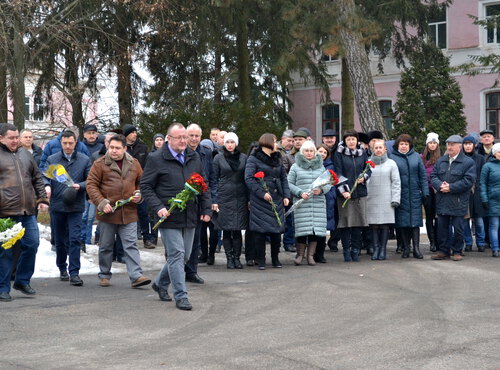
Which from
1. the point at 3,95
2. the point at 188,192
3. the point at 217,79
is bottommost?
the point at 188,192

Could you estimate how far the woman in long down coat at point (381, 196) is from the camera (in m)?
14.3

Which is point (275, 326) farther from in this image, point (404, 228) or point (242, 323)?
point (404, 228)

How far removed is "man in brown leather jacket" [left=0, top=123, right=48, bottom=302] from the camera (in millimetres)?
10430

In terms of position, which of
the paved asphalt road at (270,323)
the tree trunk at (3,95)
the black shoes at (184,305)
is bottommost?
the paved asphalt road at (270,323)

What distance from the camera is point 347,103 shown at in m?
34.4

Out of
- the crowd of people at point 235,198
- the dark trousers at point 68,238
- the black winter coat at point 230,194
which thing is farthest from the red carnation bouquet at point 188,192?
the black winter coat at point 230,194

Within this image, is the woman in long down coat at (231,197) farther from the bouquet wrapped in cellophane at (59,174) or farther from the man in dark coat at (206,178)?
the bouquet wrapped in cellophane at (59,174)

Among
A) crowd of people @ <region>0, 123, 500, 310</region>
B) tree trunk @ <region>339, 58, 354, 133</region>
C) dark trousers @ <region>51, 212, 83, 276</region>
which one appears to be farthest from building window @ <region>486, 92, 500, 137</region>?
dark trousers @ <region>51, 212, 83, 276</region>

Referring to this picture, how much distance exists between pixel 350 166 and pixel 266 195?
1.94m

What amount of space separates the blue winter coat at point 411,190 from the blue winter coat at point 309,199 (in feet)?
4.74

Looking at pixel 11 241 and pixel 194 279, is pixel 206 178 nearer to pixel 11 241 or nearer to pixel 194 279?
pixel 194 279

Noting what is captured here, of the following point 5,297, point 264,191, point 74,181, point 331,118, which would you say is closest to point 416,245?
point 264,191

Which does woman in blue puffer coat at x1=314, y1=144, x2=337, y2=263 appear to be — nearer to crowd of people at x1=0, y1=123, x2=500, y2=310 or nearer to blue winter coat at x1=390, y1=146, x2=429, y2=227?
crowd of people at x1=0, y1=123, x2=500, y2=310

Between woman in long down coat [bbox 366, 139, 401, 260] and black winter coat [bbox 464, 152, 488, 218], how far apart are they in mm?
1757
